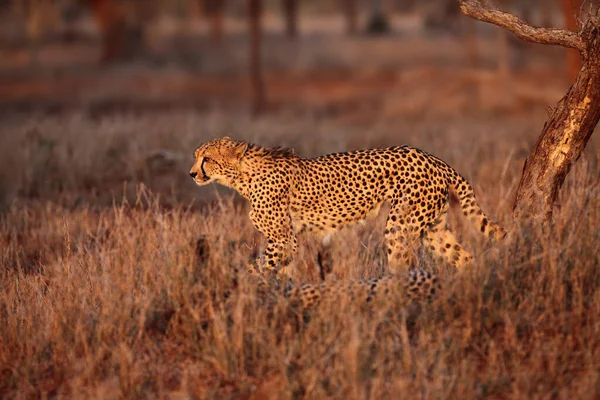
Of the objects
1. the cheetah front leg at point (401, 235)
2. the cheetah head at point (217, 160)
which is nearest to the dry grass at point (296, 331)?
the cheetah front leg at point (401, 235)

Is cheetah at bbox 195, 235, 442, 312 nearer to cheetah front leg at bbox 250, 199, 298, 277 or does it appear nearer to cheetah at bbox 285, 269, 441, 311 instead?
cheetah at bbox 285, 269, 441, 311

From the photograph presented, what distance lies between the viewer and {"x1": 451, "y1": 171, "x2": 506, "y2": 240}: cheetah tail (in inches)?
225

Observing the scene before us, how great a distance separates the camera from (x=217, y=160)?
6027 millimetres

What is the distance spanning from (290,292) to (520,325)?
1.24 metres

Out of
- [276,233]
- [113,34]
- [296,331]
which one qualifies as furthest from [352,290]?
[113,34]

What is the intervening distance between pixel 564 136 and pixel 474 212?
78 centimetres

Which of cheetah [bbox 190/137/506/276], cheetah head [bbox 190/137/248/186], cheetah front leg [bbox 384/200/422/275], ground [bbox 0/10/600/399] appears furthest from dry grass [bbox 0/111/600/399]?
cheetah head [bbox 190/137/248/186]

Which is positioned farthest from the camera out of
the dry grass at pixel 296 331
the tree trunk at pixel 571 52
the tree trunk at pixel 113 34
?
the tree trunk at pixel 113 34

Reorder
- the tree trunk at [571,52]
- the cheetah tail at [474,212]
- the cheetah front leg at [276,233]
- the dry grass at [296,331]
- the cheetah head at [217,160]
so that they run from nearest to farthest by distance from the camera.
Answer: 1. the dry grass at [296,331]
2. the cheetah tail at [474,212]
3. the cheetah front leg at [276,233]
4. the cheetah head at [217,160]
5. the tree trunk at [571,52]

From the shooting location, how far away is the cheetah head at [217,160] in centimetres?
601

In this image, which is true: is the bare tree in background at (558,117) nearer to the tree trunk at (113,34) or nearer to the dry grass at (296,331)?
the dry grass at (296,331)

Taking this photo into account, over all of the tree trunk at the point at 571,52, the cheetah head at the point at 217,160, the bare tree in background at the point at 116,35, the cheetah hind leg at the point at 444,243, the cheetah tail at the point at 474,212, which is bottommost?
the bare tree in background at the point at 116,35

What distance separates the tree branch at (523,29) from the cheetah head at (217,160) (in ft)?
5.82

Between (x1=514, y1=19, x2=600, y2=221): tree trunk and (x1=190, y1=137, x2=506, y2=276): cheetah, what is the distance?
0.35 m
